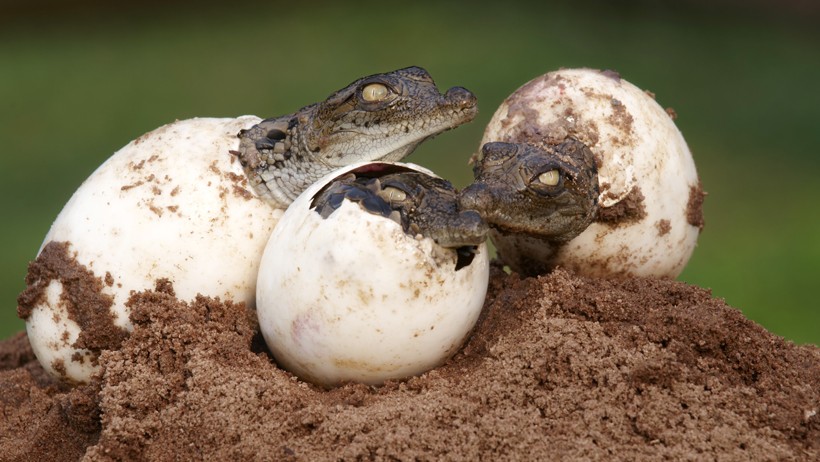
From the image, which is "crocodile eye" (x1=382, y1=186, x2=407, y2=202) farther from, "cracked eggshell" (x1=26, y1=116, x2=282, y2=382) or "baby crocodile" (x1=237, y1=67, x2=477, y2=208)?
"cracked eggshell" (x1=26, y1=116, x2=282, y2=382)

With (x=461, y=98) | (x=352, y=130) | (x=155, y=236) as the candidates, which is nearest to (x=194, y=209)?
(x=155, y=236)

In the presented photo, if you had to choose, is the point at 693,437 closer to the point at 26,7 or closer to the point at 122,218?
the point at 122,218

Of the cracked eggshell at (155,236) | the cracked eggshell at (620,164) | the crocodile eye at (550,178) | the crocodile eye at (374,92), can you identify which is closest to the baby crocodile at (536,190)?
the crocodile eye at (550,178)

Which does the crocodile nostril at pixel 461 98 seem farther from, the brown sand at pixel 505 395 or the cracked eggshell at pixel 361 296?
the brown sand at pixel 505 395

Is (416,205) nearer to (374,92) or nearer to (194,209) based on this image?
(374,92)

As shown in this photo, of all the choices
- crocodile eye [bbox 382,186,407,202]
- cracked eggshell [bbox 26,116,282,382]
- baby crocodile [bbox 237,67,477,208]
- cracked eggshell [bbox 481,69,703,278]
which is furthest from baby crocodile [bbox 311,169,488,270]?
cracked eggshell [bbox 481,69,703,278]

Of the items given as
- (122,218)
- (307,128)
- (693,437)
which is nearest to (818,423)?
(693,437)
